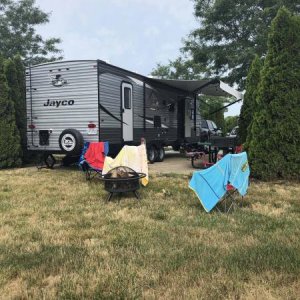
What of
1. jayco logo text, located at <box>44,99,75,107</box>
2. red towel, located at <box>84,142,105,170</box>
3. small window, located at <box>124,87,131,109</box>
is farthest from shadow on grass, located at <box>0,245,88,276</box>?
small window, located at <box>124,87,131,109</box>

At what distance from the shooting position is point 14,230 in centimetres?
482

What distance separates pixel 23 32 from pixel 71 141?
13.7m

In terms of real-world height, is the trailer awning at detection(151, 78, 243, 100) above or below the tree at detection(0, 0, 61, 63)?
below

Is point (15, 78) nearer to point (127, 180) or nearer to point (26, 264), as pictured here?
point (127, 180)

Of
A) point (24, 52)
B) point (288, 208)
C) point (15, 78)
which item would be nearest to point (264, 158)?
point (288, 208)

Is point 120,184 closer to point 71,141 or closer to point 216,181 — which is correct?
point 216,181

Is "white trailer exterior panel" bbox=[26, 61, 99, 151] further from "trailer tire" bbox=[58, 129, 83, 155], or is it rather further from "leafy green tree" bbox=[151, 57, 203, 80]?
"leafy green tree" bbox=[151, 57, 203, 80]

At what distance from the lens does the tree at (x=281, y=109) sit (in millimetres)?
8398

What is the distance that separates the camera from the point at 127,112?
11273mm

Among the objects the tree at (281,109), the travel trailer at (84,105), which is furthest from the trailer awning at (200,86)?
the tree at (281,109)

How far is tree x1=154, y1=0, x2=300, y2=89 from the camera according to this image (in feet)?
56.4

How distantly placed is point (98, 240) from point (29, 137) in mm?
7284

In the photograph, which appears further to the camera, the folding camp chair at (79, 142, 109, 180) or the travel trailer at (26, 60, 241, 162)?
the travel trailer at (26, 60, 241, 162)

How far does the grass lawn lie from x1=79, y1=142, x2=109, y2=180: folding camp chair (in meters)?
1.84
